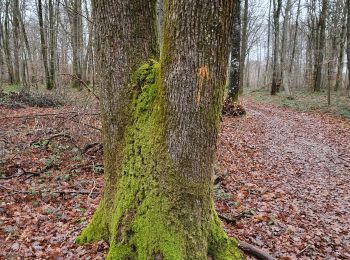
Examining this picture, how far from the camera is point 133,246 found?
9.96ft

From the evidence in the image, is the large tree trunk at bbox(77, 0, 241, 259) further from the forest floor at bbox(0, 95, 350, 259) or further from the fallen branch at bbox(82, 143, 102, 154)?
the fallen branch at bbox(82, 143, 102, 154)

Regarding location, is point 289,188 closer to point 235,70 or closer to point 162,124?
point 162,124

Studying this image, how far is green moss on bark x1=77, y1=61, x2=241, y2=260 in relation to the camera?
115 inches

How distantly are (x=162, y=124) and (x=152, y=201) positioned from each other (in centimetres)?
75

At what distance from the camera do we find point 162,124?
2930 mm

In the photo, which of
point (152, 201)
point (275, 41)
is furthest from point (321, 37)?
point (152, 201)

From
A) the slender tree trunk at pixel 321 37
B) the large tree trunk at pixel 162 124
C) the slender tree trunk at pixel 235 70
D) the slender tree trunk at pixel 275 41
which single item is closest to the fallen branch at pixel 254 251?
the large tree trunk at pixel 162 124

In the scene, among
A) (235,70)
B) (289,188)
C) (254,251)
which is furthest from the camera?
(235,70)

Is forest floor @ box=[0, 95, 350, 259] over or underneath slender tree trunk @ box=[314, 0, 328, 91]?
underneath

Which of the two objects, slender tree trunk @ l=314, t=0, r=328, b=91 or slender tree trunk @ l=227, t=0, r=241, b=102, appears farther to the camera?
slender tree trunk @ l=314, t=0, r=328, b=91

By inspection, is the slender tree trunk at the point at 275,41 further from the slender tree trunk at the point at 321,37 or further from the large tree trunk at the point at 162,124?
the large tree trunk at the point at 162,124

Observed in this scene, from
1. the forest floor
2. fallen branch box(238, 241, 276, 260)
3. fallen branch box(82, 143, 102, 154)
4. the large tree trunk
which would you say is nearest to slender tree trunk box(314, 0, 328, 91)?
the forest floor

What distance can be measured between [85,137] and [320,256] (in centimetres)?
609

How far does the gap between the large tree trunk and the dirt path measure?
1502 millimetres
